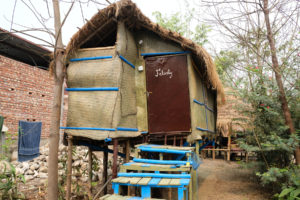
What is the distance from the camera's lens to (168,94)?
543 cm

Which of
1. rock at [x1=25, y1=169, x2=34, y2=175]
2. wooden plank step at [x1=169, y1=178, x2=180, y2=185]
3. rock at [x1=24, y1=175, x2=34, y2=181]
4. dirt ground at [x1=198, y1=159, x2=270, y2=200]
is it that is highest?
wooden plank step at [x1=169, y1=178, x2=180, y2=185]

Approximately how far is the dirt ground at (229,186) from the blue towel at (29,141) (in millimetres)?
6651

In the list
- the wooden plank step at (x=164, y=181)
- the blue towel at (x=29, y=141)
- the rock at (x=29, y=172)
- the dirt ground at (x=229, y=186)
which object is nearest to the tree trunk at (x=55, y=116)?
the wooden plank step at (x=164, y=181)

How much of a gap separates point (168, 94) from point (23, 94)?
639 cm

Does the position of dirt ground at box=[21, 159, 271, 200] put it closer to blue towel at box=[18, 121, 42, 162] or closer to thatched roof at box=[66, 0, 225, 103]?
blue towel at box=[18, 121, 42, 162]

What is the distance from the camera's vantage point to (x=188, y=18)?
1830 cm

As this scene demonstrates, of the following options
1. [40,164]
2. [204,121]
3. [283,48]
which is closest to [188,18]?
[283,48]

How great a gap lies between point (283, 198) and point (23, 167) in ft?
27.3

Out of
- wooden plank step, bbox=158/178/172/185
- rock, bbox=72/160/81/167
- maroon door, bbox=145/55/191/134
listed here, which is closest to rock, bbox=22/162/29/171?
rock, bbox=72/160/81/167

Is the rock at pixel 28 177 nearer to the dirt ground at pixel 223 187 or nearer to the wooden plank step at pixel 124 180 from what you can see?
the dirt ground at pixel 223 187

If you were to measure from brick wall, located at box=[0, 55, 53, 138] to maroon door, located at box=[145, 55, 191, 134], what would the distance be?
19.0 ft

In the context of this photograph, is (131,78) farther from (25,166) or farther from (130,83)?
(25,166)

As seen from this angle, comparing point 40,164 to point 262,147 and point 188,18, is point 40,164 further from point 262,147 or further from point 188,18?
point 188,18

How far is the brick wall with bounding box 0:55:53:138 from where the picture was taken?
799 centimetres
